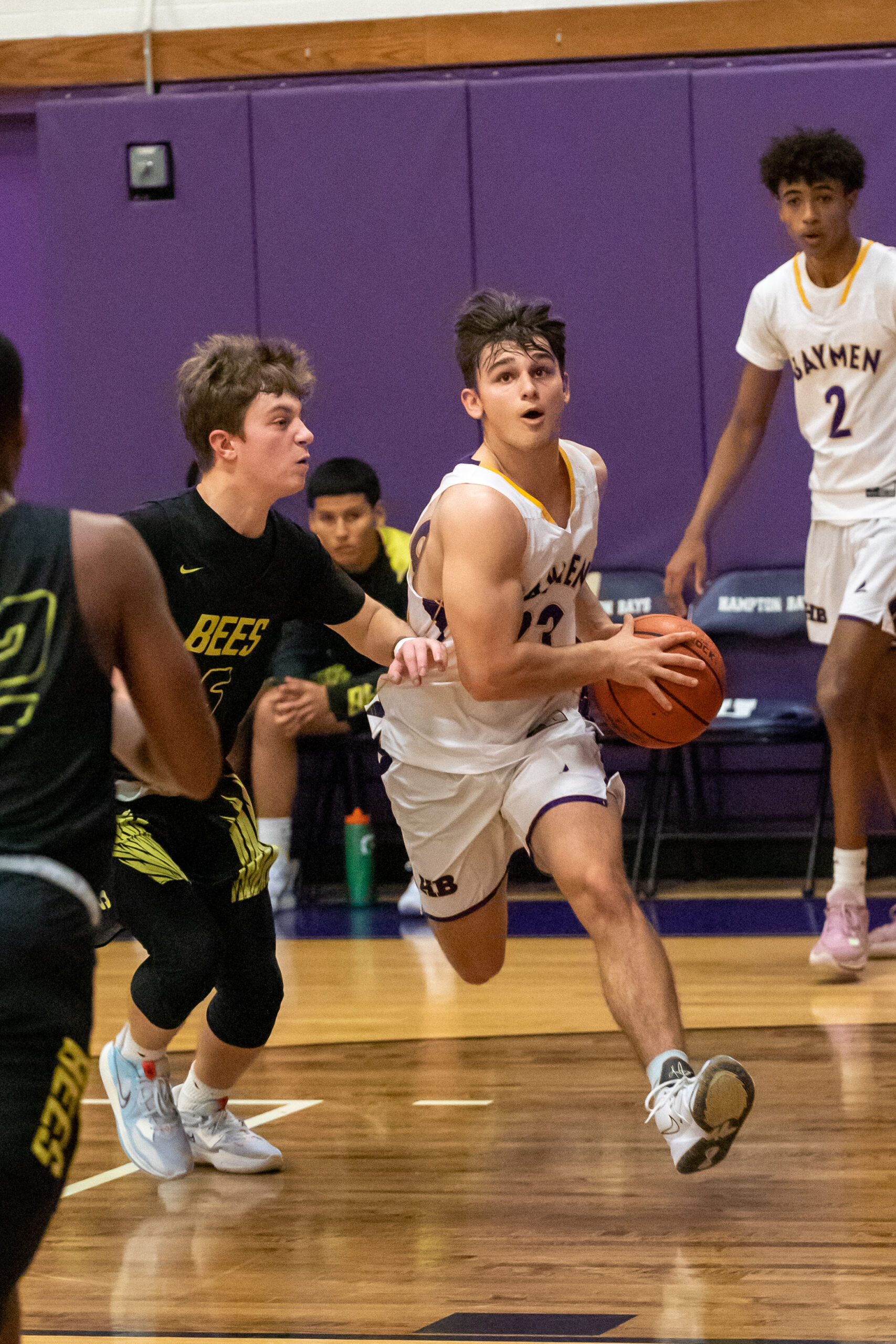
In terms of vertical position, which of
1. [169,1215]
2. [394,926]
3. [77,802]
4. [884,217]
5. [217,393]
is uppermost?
[884,217]

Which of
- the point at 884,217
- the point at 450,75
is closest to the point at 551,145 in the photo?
the point at 450,75

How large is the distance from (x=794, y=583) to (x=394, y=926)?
2206 millimetres

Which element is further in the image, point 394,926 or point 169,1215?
point 394,926

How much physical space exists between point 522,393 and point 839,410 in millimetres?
2180

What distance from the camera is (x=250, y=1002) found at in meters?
3.42

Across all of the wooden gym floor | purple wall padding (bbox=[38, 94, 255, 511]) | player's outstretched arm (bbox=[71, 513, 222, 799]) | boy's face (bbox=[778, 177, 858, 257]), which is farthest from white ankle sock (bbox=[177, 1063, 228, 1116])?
purple wall padding (bbox=[38, 94, 255, 511])

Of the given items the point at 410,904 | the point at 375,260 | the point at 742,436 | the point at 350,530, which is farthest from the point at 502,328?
the point at 375,260

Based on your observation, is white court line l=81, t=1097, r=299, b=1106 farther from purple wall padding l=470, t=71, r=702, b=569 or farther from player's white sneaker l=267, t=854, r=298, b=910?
purple wall padding l=470, t=71, r=702, b=569

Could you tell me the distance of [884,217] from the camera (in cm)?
711

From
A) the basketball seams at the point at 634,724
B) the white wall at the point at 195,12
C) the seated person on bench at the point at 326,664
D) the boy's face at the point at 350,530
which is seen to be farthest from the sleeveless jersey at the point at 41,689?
the white wall at the point at 195,12

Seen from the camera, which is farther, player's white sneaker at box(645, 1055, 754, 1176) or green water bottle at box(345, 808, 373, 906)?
green water bottle at box(345, 808, 373, 906)

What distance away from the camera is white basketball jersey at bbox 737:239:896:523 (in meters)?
5.18

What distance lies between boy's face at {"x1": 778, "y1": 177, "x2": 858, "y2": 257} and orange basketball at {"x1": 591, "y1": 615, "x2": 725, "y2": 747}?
1.99m

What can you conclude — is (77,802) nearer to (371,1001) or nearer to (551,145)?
(371,1001)
